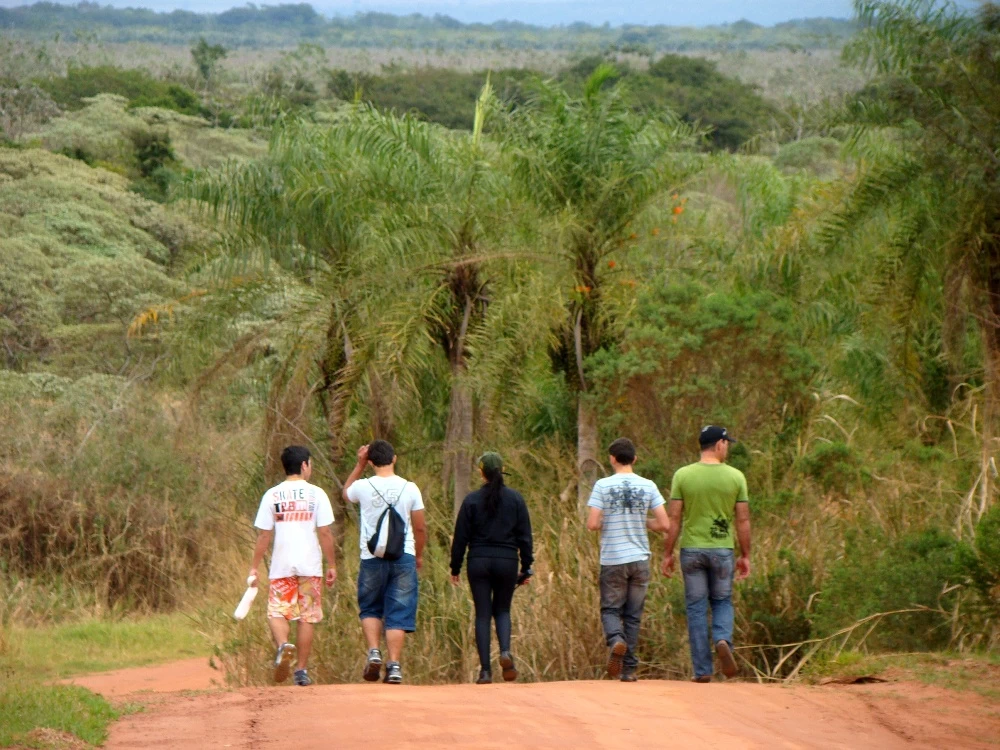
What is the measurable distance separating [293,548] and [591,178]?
7.12 meters

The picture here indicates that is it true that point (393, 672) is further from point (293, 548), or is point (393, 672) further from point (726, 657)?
point (726, 657)

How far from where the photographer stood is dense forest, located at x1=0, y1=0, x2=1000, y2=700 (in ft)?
38.9

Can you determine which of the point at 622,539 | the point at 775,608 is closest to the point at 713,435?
the point at 622,539

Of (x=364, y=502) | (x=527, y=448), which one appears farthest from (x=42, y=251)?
(x=364, y=502)

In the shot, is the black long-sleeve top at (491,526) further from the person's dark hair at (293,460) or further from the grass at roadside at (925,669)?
the grass at roadside at (925,669)

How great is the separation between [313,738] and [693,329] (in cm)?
780

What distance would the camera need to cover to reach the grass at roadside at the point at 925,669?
970 centimetres

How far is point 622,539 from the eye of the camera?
9.83 metres

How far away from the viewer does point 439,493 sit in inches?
634

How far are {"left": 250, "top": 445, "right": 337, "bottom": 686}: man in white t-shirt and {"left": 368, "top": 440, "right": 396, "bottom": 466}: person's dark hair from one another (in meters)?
0.42

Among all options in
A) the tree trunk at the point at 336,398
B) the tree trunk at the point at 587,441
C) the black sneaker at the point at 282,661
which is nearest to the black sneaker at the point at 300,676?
the black sneaker at the point at 282,661

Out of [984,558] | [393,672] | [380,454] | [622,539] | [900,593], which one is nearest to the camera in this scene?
[380,454]

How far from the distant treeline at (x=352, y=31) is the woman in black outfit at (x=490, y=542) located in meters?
114

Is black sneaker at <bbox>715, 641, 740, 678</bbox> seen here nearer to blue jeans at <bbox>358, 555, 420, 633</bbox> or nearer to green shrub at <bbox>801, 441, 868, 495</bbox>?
blue jeans at <bbox>358, 555, 420, 633</bbox>
